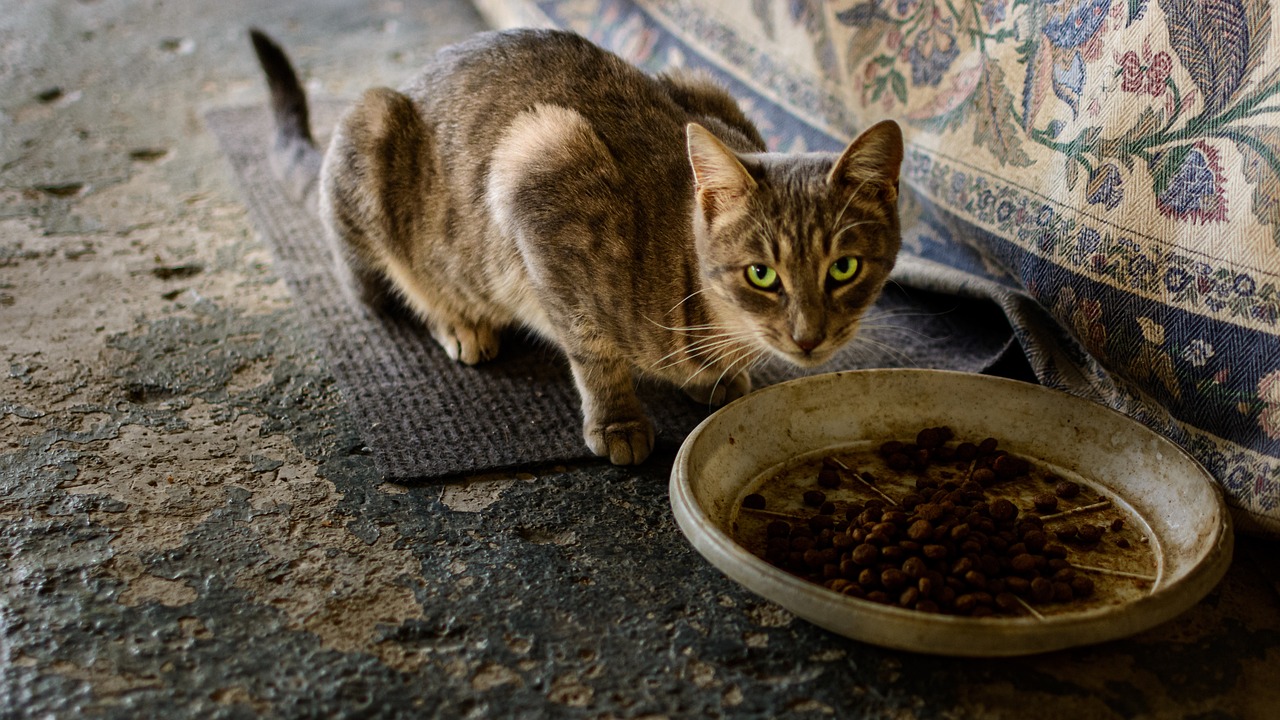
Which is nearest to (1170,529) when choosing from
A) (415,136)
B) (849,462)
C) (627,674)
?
(849,462)

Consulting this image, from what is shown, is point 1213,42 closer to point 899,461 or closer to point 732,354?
point 899,461

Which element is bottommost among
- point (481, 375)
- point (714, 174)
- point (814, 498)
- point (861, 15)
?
point (481, 375)

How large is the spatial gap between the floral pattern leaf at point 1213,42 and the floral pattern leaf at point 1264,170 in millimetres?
90

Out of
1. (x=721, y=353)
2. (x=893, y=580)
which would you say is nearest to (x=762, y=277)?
(x=721, y=353)

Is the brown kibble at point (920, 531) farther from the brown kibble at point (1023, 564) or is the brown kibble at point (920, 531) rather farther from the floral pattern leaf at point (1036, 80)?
the floral pattern leaf at point (1036, 80)

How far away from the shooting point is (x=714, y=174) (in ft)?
6.01

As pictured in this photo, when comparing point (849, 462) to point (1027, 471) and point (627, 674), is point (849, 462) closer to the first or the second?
point (1027, 471)

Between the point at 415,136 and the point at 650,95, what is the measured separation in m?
0.61

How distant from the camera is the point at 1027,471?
192cm

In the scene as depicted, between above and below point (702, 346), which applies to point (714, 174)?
above

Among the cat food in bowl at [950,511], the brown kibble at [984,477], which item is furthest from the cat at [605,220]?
the brown kibble at [984,477]

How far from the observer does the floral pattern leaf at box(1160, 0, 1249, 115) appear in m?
1.68

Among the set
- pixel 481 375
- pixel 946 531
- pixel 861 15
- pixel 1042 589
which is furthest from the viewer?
pixel 861 15

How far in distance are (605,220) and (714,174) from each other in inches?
11.5
